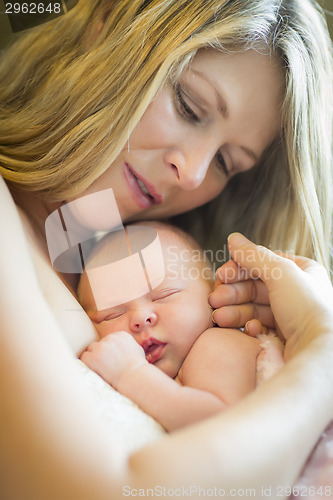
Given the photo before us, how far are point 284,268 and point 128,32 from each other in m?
0.52

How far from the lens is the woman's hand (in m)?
0.69

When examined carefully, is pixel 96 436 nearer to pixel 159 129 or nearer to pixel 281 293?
pixel 281 293

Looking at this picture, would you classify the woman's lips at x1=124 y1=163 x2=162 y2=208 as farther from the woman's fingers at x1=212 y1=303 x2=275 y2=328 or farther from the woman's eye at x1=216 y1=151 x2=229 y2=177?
the woman's fingers at x1=212 y1=303 x2=275 y2=328

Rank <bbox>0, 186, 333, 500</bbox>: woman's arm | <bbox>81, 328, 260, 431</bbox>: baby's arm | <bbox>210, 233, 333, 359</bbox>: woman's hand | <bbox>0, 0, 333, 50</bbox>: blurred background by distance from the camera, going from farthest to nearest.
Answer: <bbox>0, 0, 333, 50</bbox>: blurred background, <bbox>210, 233, 333, 359</bbox>: woman's hand, <bbox>81, 328, 260, 431</bbox>: baby's arm, <bbox>0, 186, 333, 500</bbox>: woman's arm

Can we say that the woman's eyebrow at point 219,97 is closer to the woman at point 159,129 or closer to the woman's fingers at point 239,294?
the woman at point 159,129

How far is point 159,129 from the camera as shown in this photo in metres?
0.84

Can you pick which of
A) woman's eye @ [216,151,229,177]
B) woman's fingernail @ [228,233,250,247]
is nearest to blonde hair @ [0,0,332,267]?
woman's eye @ [216,151,229,177]

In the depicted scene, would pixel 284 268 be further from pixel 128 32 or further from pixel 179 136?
pixel 128 32

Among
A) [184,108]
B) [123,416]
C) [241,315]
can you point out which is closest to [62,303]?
[123,416]

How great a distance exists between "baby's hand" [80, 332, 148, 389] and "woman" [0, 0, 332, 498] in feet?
0.10

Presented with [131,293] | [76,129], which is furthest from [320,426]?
[76,129]

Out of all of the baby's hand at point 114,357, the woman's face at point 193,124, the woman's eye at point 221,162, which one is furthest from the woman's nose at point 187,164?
the baby's hand at point 114,357

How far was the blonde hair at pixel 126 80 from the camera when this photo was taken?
843mm

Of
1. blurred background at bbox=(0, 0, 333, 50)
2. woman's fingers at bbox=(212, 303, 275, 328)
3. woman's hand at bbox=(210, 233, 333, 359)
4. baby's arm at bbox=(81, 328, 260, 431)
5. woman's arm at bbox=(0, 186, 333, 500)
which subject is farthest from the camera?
blurred background at bbox=(0, 0, 333, 50)
